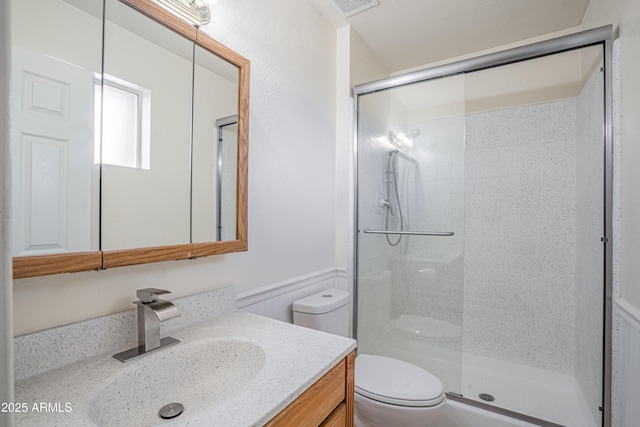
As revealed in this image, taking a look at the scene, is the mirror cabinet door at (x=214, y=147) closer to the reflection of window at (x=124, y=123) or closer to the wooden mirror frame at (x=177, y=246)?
the wooden mirror frame at (x=177, y=246)

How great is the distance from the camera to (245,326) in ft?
3.55

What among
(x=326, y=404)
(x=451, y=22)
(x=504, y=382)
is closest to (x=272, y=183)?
(x=326, y=404)

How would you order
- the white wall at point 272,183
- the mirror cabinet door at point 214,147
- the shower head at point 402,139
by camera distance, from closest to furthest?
1. the white wall at point 272,183
2. the mirror cabinet door at point 214,147
3. the shower head at point 402,139

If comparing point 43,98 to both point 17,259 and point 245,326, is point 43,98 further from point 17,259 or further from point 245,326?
point 245,326

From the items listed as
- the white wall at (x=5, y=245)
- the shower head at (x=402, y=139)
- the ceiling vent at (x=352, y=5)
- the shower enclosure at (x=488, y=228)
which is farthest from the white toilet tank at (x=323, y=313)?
the ceiling vent at (x=352, y=5)

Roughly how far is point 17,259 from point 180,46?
2.64 feet

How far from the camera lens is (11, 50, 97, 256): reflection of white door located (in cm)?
71

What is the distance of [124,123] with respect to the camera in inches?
35.9

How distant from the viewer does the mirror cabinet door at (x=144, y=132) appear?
88 cm

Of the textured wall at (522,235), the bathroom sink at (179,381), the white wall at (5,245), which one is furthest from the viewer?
the textured wall at (522,235)

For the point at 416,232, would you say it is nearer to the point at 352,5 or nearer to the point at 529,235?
the point at 529,235

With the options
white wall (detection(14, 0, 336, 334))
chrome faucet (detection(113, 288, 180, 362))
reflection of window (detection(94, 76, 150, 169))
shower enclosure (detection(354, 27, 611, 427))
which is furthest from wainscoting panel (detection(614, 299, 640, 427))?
reflection of window (detection(94, 76, 150, 169))

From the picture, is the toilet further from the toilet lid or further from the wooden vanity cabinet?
the wooden vanity cabinet

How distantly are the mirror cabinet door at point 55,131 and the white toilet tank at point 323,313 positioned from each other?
0.95 metres
